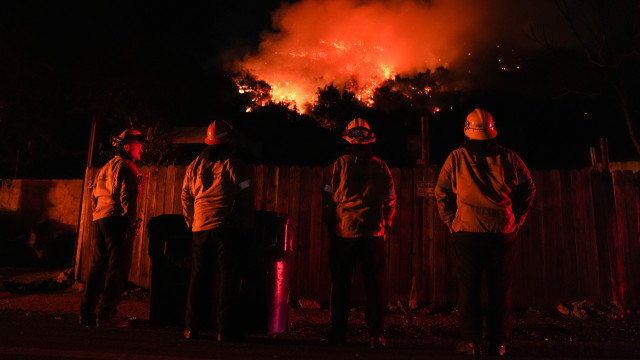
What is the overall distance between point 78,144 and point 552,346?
16.2 meters

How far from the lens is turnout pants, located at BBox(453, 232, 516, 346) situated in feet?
11.9

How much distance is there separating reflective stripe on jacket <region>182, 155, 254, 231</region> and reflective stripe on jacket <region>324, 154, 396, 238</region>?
A: 848mm

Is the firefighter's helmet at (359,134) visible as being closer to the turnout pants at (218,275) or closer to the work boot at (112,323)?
the turnout pants at (218,275)

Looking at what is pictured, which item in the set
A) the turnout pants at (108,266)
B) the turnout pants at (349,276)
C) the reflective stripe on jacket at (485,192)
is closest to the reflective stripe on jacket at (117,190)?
the turnout pants at (108,266)

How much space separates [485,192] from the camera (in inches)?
146

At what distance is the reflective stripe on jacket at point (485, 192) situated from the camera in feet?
12.0

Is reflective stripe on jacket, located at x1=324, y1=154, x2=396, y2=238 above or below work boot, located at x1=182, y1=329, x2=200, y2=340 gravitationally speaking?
above

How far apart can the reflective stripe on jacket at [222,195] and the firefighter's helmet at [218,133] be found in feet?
0.63

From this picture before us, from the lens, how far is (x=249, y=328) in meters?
4.22

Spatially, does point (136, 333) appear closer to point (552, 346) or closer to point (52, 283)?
point (52, 283)

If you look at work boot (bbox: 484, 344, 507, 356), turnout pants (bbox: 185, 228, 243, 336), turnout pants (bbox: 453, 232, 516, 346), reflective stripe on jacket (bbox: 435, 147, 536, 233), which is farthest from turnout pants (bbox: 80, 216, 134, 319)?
work boot (bbox: 484, 344, 507, 356)

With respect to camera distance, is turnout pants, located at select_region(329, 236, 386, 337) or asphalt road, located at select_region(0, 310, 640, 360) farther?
turnout pants, located at select_region(329, 236, 386, 337)

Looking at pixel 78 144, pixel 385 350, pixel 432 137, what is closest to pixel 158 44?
pixel 78 144

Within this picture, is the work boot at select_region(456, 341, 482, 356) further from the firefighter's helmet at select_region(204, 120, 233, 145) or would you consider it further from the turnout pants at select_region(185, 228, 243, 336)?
A: the firefighter's helmet at select_region(204, 120, 233, 145)
